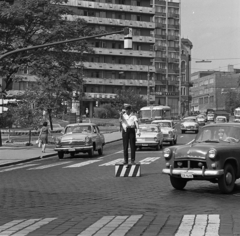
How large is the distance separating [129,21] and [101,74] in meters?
12.2

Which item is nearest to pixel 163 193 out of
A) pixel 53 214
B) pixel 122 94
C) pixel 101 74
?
pixel 53 214

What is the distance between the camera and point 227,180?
12797 mm

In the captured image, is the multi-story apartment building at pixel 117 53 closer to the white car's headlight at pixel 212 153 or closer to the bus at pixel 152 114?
the bus at pixel 152 114

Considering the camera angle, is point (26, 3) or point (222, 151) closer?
point (222, 151)

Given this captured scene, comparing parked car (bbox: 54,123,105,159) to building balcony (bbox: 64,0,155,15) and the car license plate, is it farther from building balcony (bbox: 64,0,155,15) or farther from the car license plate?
building balcony (bbox: 64,0,155,15)

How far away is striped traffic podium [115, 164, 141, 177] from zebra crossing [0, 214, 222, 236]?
7490mm

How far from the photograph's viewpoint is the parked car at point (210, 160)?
12.6 m

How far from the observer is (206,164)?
12.7 meters

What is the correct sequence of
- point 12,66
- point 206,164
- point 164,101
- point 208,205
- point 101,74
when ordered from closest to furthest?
point 208,205, point 206,164, point 12,66, point 101,74, point 164,101

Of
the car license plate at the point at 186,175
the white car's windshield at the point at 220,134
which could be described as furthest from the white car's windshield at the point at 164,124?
the car license plate at the point at 186,175

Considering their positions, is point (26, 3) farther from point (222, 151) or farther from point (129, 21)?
point (129, 21)

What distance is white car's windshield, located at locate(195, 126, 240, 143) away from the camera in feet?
44.9

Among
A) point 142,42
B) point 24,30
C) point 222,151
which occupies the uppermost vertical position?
point 142,42

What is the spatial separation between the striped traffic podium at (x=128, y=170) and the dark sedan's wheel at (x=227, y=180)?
441cm
